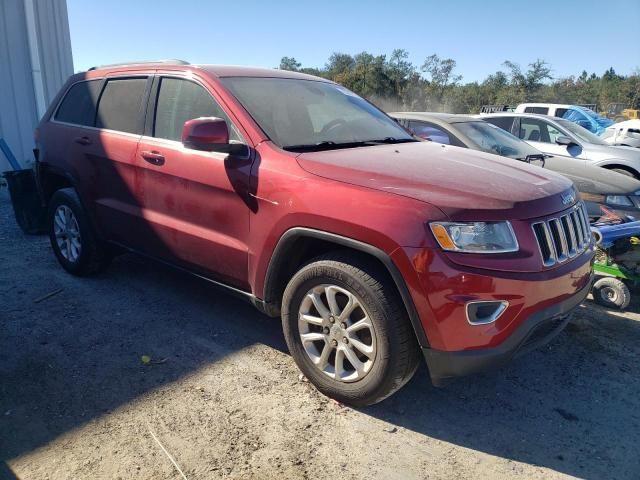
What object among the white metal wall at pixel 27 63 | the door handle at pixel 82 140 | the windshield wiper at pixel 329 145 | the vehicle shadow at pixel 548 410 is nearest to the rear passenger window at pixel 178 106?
the windshield wiper at pixel 329 145

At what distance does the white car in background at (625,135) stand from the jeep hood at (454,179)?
1089cm

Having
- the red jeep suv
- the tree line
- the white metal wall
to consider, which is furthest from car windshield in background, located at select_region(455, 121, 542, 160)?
the tree line

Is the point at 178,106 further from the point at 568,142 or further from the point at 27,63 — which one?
the point at 27,63

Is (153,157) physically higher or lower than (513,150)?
higher

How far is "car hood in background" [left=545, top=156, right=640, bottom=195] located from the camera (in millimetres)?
6363

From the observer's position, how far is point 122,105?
418 cm

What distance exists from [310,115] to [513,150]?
13.0ft

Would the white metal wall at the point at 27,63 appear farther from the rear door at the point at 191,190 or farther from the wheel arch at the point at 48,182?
the rear door at the point at 191,190

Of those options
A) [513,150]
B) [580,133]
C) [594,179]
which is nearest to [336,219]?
[513,150]

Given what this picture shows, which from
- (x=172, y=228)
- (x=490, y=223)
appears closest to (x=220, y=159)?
(x=172, y=228)

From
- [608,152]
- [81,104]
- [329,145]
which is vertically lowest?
[608,152]

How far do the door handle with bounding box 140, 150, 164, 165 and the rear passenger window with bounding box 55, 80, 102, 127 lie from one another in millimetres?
986

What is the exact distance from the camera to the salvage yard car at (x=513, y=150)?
20.4 ft

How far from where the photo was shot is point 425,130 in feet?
21.1
